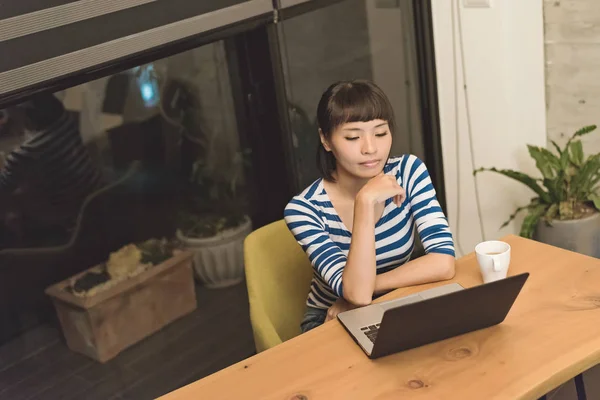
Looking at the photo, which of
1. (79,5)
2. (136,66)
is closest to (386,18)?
(136,66)

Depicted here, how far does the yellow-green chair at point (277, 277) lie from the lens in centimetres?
179

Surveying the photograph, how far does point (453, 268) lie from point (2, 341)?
1.20m

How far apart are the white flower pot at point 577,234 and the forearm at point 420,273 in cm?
109

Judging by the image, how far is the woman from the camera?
1.63 metres

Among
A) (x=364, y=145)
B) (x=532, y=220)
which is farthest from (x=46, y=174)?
(x=532, y=220)

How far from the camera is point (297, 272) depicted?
1.92 meters

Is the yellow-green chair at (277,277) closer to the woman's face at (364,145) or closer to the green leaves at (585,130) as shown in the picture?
the woman's face at (364,145)

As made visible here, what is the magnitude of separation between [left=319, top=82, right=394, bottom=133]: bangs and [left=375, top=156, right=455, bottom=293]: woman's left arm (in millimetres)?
158

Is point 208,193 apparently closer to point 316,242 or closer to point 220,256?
point 220,256

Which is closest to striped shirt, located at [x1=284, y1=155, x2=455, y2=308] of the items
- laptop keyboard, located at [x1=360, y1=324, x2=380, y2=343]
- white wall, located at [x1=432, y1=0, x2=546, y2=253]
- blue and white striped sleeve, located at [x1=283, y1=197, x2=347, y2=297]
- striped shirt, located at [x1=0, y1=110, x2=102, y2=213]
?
blue and white striped sleeve, located at [x1=283, y1=197, x2=347, y2=297]

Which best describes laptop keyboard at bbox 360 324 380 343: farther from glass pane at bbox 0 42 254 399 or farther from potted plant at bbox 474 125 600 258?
potted plant at bbox 474 125 600 258

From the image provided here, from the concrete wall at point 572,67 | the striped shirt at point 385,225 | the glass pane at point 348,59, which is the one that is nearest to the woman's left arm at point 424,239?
the striped shirt at point 385,225

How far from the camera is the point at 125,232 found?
221 cm

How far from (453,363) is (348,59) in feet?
5.68
